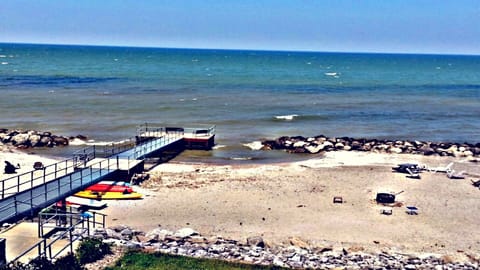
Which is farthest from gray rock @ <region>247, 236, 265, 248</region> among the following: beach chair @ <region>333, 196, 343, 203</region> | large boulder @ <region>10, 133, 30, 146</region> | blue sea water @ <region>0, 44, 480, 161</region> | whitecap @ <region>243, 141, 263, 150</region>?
large boulder @ <region>10, 133, 30, 146</region>

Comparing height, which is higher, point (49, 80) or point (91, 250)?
point (91, 250)

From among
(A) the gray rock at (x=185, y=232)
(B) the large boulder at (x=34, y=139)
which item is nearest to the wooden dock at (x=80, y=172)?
(B) the large boulder at (x=34, y=139)

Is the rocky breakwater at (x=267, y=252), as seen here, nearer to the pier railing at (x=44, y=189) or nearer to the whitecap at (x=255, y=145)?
the pier railing at (x=44, y=189)

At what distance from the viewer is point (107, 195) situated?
2959 cm

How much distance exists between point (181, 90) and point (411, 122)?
39405 millimetres

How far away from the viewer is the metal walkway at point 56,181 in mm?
23438

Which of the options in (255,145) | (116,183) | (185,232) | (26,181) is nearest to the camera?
(185,232)

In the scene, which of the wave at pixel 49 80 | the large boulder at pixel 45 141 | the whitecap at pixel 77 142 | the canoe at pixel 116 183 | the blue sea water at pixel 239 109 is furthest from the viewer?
the wave at pixel 49 80

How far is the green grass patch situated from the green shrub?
737 mm

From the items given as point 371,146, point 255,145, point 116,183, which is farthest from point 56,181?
point 371,146

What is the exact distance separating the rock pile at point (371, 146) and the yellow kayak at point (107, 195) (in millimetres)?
17134

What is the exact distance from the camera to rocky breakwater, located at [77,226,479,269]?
21.0m

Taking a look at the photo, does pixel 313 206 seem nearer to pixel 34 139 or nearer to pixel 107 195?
pixel 107 195

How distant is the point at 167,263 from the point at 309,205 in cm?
1108
